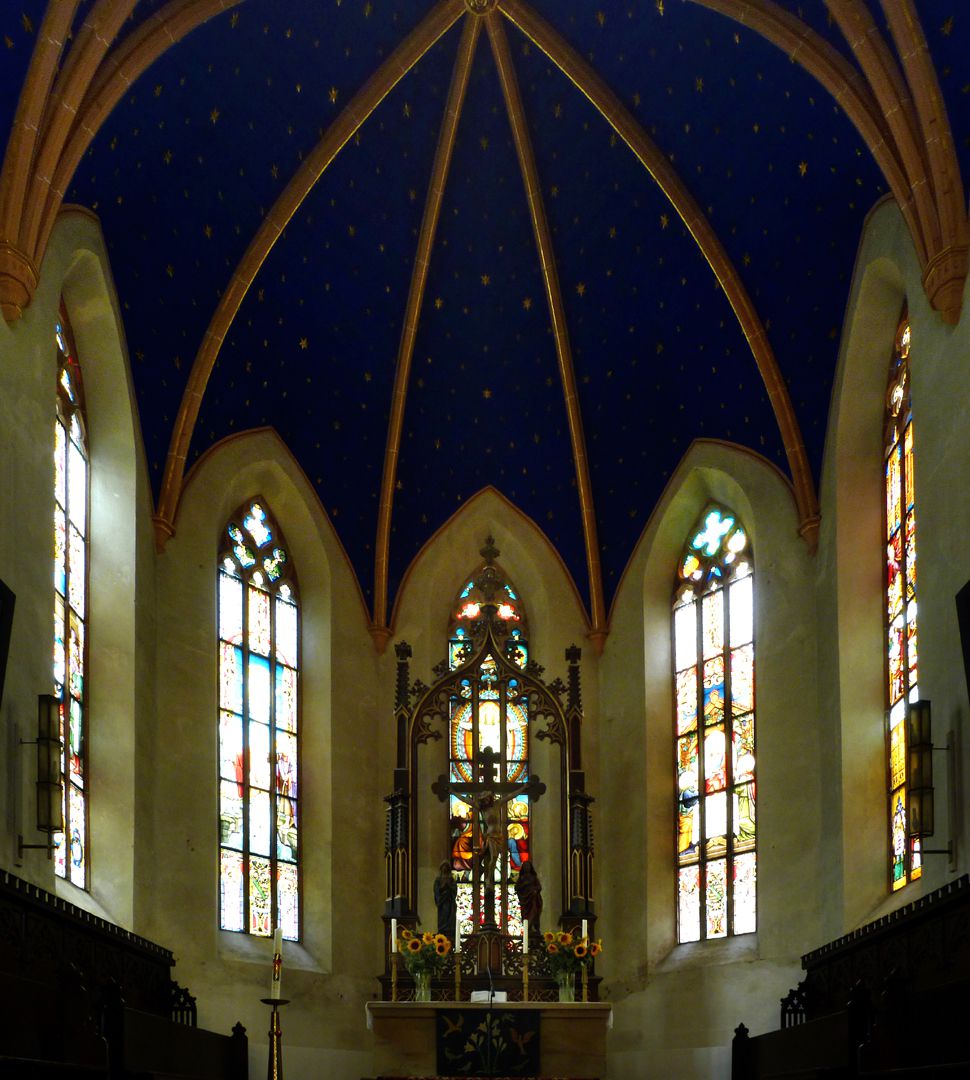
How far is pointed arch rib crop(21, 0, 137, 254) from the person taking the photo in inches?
590

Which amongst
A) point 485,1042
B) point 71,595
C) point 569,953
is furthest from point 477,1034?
point 71,595

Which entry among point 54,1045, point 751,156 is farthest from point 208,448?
point 54,1045

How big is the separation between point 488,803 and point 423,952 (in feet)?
4.98

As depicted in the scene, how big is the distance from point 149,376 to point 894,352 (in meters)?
7.44

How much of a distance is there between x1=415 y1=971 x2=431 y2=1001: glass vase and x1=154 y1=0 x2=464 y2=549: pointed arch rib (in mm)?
5200

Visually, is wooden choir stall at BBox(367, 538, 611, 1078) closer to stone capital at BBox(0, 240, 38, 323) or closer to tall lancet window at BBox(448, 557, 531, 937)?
tall lancet window at BBox(448, 557, 531, 937)

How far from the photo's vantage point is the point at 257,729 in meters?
19.8

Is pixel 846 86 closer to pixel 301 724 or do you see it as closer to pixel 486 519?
pixel 486 519

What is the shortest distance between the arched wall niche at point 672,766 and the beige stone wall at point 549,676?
28 millimetres

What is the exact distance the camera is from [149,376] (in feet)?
61.8

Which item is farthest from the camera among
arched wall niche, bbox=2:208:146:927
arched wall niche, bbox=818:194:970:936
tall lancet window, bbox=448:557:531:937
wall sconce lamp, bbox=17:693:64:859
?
tall lancet window, bbox=448:557:531:937

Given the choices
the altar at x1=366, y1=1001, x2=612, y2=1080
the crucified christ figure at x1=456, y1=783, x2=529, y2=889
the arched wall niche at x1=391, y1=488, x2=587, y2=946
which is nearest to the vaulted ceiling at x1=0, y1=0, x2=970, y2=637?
the arched wall niche at x1=391, y1=488, x2=587, y2=946

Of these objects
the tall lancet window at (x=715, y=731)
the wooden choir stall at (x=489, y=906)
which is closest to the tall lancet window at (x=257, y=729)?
the wooden choir stall at (x=489, y=906)

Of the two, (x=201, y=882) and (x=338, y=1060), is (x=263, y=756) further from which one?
(x=338, y=1060)
